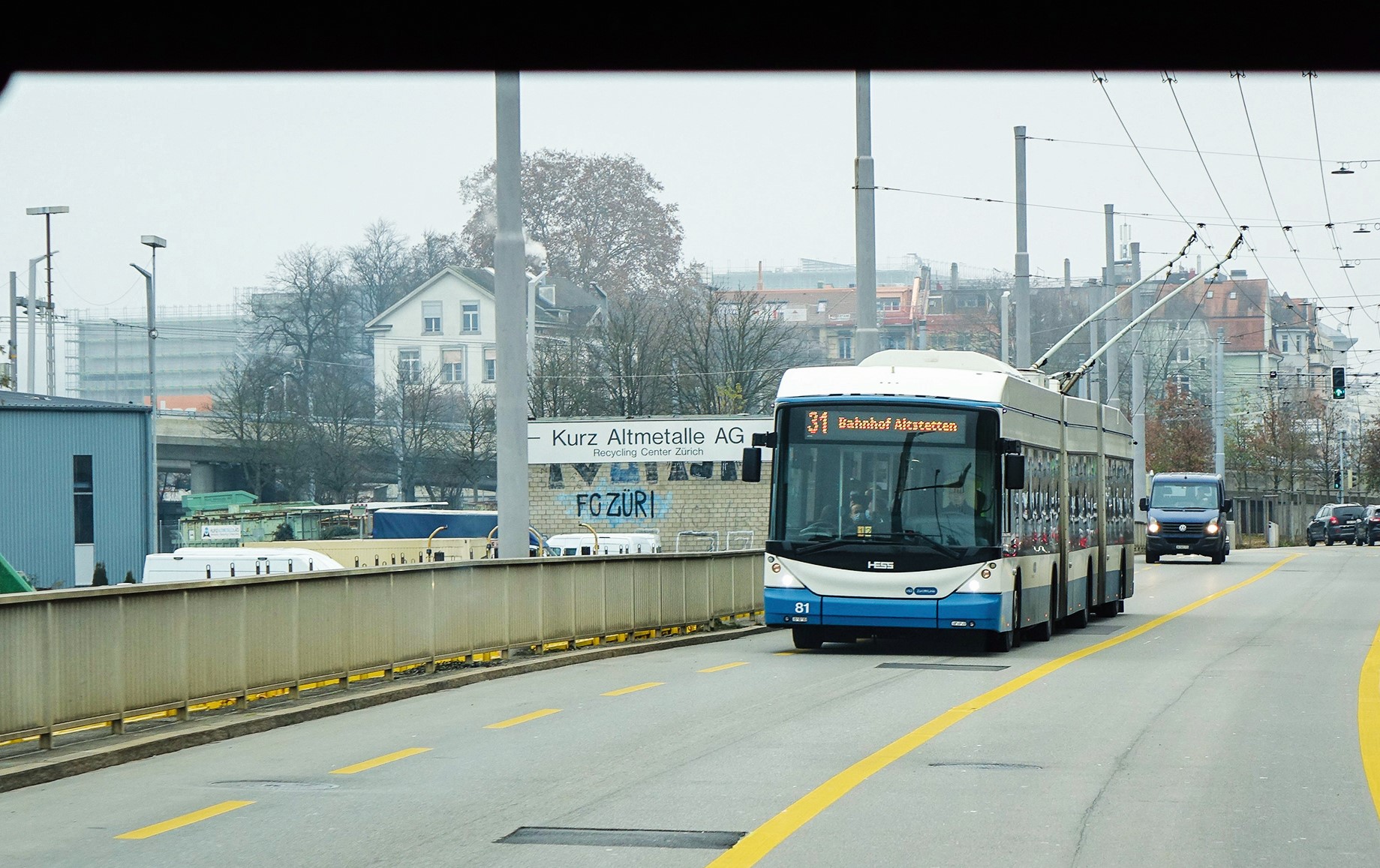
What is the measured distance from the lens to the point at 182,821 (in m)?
9.11

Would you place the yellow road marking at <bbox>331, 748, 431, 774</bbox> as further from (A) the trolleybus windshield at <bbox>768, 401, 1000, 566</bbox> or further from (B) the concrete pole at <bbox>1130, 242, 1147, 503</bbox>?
(B) the concrete pole at <bbox>1130, 242, 1147, 503</bbox>

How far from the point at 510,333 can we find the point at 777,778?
28.4 ft

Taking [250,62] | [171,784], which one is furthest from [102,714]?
[250,62]

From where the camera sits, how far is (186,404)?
146750mm

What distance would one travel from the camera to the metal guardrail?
11.3 meters

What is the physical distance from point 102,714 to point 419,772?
2.54m

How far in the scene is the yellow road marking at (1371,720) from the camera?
10523 mm

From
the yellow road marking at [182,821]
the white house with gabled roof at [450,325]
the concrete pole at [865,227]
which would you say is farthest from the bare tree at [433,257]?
the yellow road marking at [182,821]

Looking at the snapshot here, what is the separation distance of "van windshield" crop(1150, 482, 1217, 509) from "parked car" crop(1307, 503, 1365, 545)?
1080 inches

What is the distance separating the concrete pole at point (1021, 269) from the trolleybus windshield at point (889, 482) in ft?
48.5

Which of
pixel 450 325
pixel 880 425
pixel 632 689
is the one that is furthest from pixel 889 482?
pixel 450 325

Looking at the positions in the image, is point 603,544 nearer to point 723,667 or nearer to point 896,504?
point 896,504

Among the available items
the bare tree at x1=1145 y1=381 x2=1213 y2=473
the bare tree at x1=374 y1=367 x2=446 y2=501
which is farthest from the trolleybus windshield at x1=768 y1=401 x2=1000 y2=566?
the bare tree at x1=1145 y1=381 x2=1213 y2=473

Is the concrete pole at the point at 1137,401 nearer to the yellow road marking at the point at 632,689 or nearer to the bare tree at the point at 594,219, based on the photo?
the bare tree at the point at 594,219
